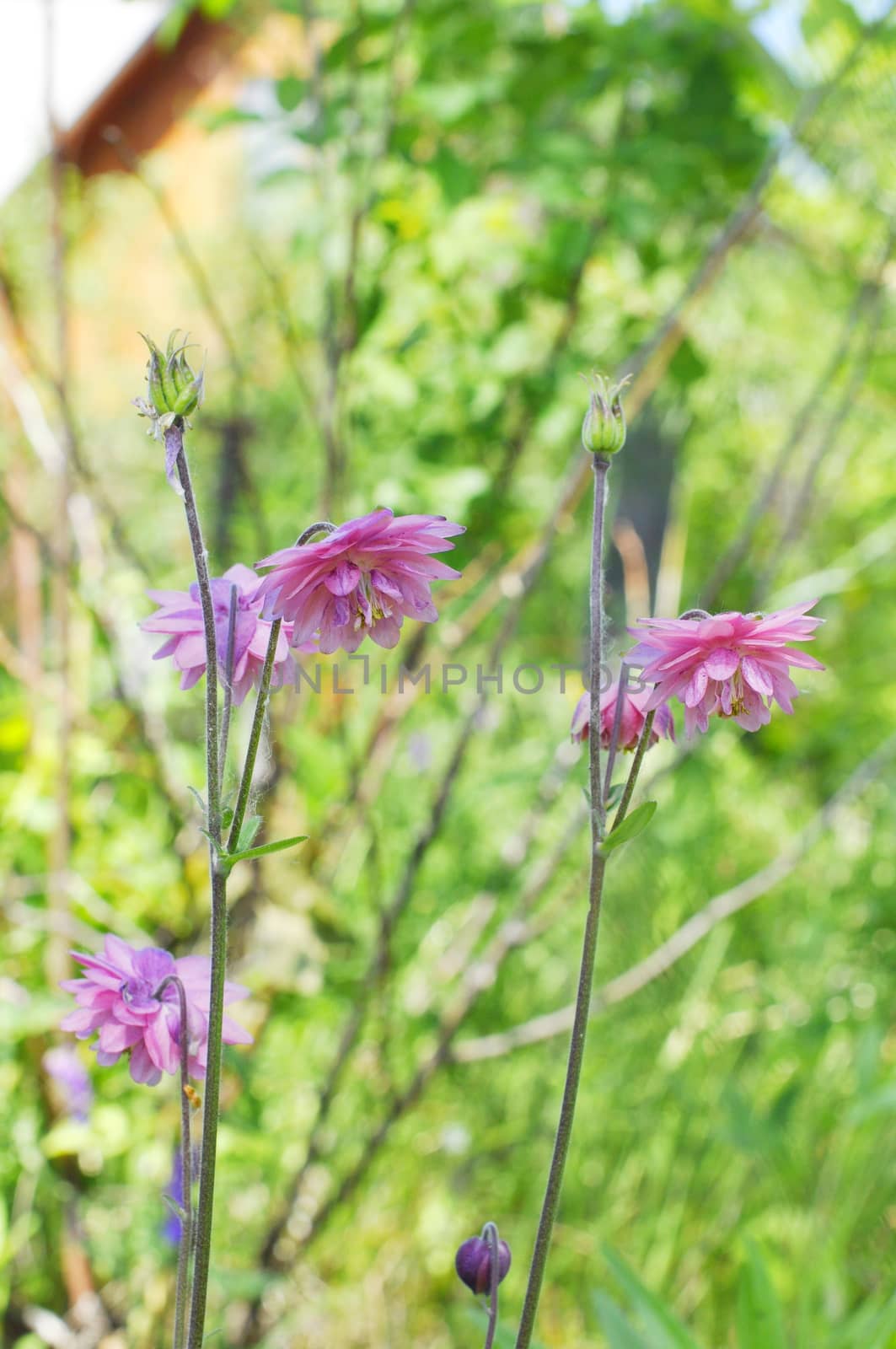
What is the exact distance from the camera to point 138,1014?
56cm

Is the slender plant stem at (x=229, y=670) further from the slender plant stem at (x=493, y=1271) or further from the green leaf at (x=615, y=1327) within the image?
the green leaf at (x=615, y=1327)

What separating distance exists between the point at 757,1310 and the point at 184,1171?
0.61 m

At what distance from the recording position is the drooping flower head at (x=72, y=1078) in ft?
4.45

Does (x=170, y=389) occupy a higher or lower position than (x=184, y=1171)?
higher

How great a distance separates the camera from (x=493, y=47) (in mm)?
1443

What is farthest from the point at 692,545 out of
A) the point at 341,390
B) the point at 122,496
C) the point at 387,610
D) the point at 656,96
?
the point at 387,610

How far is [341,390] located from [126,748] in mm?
806

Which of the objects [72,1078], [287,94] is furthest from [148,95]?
[72,1078]

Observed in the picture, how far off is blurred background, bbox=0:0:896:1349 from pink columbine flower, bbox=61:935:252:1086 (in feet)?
1.18

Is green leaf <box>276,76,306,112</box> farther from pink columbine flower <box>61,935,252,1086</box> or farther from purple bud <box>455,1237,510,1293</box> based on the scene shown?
purple bud <box>455,1237,510,1293</box>

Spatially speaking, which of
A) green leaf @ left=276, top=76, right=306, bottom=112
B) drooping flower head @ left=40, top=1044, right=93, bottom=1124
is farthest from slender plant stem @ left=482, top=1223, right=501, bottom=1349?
green leaf @ left=276, top=76, right=306, bottom=112

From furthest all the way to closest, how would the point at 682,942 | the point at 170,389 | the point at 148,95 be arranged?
1. the point at 148,95
2. the point at 682,942
3. the point at 170,389

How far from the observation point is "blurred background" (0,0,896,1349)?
4.36ft

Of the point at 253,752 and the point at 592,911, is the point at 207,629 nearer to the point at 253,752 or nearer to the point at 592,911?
the point at 253,752
